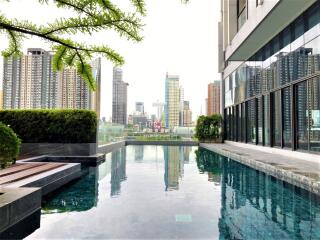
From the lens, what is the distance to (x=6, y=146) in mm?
3549

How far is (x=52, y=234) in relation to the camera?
133 inches

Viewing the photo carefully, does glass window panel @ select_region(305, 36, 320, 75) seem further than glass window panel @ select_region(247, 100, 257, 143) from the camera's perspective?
No

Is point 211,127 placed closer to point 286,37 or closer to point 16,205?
point 286,37

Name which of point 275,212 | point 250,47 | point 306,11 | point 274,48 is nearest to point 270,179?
point 275,212

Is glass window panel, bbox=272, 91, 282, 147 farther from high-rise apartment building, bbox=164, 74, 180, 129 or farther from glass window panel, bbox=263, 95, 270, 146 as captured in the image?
high-rise apartment building, bbox=164, 74, 180, 129

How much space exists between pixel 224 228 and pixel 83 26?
10.3 ft

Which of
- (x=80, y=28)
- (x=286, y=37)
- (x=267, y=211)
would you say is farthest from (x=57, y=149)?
(x=80, y=28)

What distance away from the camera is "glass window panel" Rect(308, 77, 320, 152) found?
9.29 m

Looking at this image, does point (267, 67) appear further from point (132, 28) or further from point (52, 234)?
point (132, 28)

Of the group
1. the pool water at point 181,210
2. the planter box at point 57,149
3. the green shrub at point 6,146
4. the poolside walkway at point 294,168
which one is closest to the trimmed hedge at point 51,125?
the planter box at point 57,149

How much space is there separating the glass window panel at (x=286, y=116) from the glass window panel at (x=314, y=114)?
1.65 m

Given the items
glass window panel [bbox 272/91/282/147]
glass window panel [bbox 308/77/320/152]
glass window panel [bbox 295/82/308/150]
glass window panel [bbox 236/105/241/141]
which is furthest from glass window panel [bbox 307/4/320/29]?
glass window panel [bbox 236/105/241/141]

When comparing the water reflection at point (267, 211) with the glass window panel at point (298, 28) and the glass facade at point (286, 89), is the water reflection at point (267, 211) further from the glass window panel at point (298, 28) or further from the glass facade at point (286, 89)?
the glass window panel at point (298, 28)

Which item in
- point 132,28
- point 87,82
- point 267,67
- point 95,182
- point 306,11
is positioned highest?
point 306,11
